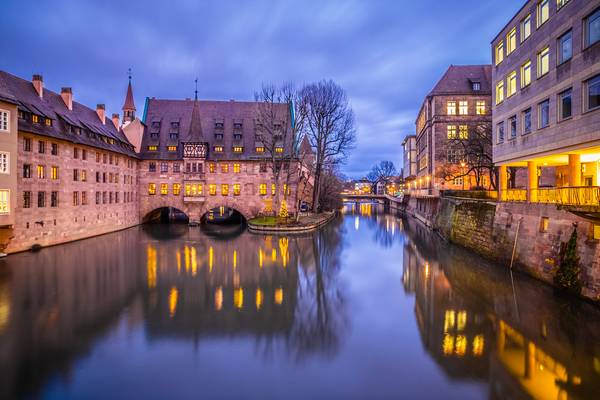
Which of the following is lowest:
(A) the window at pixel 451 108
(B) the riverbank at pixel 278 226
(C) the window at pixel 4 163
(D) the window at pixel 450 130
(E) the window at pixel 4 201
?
(B) the riverbank at pixel 278 226

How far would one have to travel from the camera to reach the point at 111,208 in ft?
120

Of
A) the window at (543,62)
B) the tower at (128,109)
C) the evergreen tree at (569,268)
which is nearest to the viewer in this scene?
the evergreen tree at (569,268)

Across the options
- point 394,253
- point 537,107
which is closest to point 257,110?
point 394,253

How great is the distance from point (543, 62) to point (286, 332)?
708 inches

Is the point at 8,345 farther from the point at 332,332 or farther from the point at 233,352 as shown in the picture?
the point at 332,332

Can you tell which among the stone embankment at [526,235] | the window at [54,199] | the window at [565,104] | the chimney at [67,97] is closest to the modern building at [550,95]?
the window at [565,104]

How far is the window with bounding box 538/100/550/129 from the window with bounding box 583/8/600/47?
3679 mm

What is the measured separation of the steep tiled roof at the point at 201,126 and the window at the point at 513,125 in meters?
25.2

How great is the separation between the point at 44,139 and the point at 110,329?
69.9ft

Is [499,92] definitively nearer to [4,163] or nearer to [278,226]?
[278,226]

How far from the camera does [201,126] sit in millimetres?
45500

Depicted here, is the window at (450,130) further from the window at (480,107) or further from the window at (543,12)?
the window at (543,12)

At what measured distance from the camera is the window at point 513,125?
71.8ft

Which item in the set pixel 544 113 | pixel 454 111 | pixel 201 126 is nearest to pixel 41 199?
pixel 201 126
